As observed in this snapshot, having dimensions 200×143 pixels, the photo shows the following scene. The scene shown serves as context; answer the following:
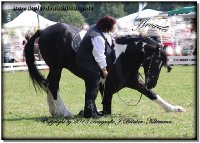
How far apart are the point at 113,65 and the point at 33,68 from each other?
5.18 ft

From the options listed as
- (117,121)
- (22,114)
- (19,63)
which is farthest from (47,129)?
(19,63)

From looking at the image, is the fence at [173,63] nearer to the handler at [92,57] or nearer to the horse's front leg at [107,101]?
the horse's front leg at [107,101]

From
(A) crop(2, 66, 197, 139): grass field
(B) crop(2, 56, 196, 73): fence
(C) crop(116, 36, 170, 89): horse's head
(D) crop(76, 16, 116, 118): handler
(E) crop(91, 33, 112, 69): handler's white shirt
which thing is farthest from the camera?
(B) crop(2, 56, 196, 73): fence

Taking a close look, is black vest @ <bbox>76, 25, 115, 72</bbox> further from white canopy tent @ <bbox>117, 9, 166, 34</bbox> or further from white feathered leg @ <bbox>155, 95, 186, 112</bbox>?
white canopy tent @ <bbox>117, 9, 166, 34</bbox>

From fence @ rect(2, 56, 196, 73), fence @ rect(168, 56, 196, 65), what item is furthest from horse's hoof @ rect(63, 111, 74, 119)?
fence @ rect(168, 56, 196, 65)

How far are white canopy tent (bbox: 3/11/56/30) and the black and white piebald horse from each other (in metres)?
13.0

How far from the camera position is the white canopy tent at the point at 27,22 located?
22.0m

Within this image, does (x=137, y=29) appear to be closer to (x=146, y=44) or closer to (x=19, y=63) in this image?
(x=19, y=63)

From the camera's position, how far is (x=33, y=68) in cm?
875

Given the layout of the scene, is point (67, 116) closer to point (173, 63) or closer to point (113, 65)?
point (113, 65)

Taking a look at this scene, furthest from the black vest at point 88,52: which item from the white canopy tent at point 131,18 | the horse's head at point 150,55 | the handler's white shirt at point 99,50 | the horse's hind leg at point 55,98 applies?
the white canopy tent at point 131,18

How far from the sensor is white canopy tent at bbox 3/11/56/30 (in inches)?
864

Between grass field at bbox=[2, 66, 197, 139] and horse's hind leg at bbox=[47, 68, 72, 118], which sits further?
horse's hind leg at bbox=[47, 68, 72, 118]

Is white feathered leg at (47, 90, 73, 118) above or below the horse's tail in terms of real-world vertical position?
below
